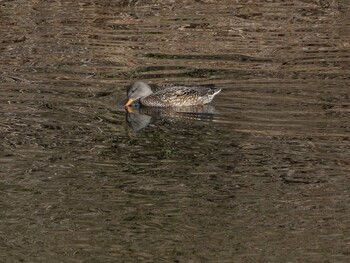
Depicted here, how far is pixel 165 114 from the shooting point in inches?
551

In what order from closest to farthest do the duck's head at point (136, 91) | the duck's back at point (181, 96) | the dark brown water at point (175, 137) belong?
1. the dark brown water at point (175, 137)
2. the duck's back at point (181, 96)
3. the duck's head at point (136, 91)

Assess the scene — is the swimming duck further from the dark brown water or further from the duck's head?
the dark brown water

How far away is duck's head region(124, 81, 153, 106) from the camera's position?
14055 millimetres

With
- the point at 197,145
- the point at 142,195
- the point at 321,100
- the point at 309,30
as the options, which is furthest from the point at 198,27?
the point at 142,195

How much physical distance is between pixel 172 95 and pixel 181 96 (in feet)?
0.34

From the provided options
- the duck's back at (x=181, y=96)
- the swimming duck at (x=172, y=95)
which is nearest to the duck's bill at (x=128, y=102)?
the swimming duck at (x=172, y=95)

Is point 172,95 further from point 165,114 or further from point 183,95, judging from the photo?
point 165,114

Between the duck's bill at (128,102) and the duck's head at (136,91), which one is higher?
the duck's head at (136,91)

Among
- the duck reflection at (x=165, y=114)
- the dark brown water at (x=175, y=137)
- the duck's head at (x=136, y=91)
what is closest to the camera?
the dark brown water at (x=175, y=137)

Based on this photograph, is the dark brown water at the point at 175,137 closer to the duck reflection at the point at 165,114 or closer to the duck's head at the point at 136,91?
the duck reflection at the point at 165,114

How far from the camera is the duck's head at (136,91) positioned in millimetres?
14055

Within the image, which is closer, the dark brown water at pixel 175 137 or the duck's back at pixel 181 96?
the dark brown water at pixel 175 137

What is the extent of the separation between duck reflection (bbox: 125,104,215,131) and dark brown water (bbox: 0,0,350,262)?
4 cm

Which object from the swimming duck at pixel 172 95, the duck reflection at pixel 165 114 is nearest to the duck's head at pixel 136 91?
the swimming duck at pixel 172 95
